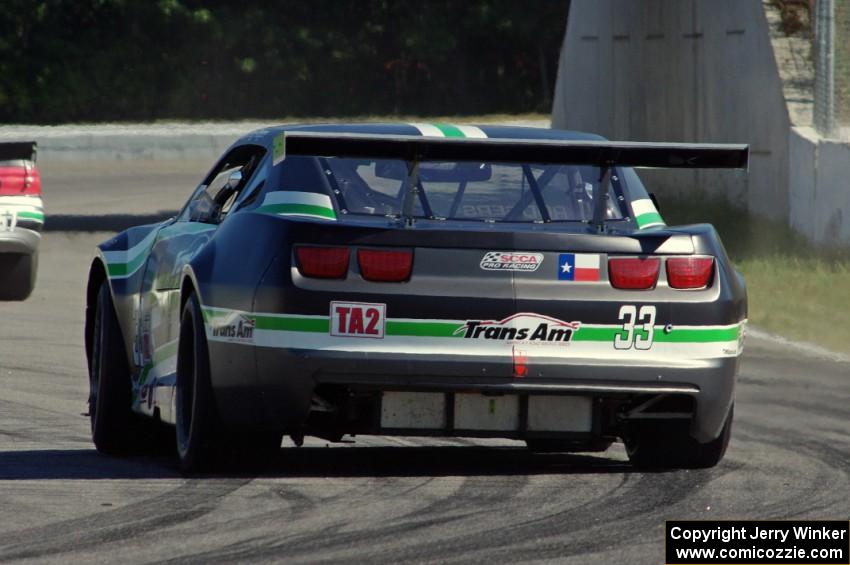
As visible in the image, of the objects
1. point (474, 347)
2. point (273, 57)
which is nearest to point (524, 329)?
point (474, 347)

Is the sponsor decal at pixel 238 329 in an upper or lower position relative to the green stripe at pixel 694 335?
upper

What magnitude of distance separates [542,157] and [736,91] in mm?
16766

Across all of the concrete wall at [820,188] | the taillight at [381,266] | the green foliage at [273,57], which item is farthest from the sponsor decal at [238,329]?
the green foliage at [273,57]

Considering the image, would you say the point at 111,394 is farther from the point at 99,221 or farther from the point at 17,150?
the point at 99,221

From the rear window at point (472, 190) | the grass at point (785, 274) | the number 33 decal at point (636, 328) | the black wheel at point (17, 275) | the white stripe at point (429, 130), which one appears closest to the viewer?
the number 33 decal at point (636, 328)

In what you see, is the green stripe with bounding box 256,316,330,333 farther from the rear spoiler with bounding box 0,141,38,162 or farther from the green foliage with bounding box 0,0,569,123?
the green foliage with bounding box 0,0,569,123

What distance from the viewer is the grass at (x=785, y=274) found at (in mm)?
14984

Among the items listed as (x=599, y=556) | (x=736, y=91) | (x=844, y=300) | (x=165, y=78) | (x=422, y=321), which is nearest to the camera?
(x=599, y=556)

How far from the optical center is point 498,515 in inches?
253

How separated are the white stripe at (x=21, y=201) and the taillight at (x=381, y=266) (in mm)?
9175

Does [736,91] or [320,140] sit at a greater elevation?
[320,140]

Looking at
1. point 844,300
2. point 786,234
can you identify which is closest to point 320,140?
point 844,300

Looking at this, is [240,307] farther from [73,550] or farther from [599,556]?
[599,556]

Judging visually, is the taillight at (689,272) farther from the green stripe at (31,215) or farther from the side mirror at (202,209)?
the green stripe at (31,215)
